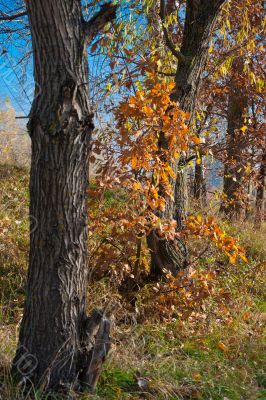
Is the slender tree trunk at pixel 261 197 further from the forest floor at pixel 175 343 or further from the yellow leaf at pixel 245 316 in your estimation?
the yellow leaf at pixel 245 316

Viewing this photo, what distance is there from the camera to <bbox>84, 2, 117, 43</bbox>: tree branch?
2707 millimetres

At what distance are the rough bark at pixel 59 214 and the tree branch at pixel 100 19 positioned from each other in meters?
0.02

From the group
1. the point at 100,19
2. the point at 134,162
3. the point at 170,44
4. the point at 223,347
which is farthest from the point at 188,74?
the point at 223,347

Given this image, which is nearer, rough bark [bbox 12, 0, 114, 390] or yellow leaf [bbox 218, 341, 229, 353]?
rough bark [bbox 12, 0, 114, 390]

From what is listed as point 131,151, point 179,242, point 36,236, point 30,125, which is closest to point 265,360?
point 179,242

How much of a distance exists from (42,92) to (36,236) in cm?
83

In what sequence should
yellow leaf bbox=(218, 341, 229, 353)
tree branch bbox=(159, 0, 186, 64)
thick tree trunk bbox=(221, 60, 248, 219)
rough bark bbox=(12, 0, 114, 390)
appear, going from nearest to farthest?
rough bark bbox=(12, 0, 114, 390), yellow leaf bbox=(218, 341, 229, 353), tree branch bbox=(159, 0, 186, 64), thick tree trunk bbox=(221, 60, 248, 219)

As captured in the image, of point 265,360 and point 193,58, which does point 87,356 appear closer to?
point 265,360

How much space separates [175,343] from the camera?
14.3 feet

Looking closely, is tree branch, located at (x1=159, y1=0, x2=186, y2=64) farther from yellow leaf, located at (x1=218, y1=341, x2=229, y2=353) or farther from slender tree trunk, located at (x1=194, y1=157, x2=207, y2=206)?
slender tree trunk, located at (x1=194, y1=157, x2=207, y2=206)

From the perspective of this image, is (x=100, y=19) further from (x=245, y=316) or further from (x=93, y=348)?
(x=245, y=316)

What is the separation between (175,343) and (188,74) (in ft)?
8.65

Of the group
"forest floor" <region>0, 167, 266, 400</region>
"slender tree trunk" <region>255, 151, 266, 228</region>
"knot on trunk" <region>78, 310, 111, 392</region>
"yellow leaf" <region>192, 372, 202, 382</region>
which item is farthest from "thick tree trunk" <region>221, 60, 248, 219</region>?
"knot on trunk" <region>78, 310, 111, 392</region>

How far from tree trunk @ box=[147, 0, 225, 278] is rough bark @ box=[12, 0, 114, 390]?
195 cm
